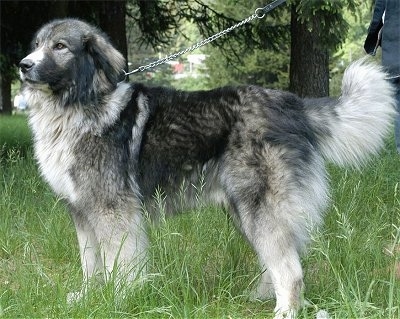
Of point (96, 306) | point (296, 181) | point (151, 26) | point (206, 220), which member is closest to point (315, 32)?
point (151, 26)

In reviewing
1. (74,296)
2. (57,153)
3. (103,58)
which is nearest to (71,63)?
(103,58)

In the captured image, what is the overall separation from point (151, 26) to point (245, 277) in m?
6.63

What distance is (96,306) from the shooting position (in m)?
3.10

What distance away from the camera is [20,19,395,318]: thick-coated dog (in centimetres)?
352

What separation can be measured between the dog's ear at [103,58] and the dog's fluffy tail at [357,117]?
48.7 inches

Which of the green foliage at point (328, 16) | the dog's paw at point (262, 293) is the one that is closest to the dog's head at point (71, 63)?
the dog's paw at point (262, 293)

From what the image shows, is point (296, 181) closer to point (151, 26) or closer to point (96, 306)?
point (96, 306)

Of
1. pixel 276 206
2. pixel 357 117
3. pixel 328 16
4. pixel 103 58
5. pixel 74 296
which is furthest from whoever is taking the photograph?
pixel 328 16

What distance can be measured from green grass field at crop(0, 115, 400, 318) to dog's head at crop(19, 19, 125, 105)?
0.96 m

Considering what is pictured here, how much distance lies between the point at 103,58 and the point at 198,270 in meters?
1.45

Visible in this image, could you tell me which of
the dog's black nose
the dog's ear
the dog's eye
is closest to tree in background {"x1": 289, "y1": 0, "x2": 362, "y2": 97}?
the dog's ear

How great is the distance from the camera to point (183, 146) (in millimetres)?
3777

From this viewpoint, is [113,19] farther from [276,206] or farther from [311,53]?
[276,206]

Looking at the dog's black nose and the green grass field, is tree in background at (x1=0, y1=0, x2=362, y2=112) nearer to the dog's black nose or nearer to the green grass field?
the green grass field
